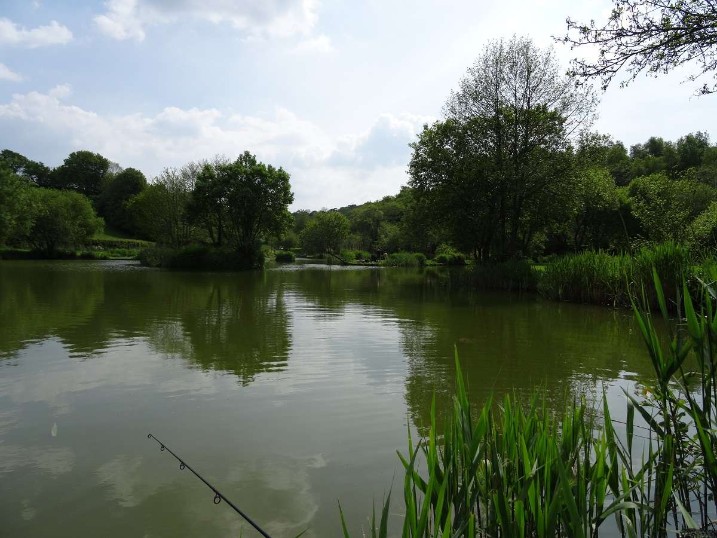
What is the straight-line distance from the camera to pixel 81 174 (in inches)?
3538

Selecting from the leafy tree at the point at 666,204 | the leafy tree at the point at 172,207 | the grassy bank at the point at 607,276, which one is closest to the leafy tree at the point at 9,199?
the leafy tree at the point at 172,207

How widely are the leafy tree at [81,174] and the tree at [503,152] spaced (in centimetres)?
8276

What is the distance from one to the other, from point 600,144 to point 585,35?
60.7 feet

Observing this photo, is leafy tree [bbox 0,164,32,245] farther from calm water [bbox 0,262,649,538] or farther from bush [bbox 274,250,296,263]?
bush [bbox 274,250,296,263]

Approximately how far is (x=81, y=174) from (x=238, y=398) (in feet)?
328

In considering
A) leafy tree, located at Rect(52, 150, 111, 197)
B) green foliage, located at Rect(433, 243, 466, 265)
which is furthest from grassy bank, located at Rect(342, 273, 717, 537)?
leafy tree, located at Rect(52, 150, 111, 197)

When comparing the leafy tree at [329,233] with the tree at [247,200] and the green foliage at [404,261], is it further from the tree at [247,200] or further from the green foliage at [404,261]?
the tree at [247,200]

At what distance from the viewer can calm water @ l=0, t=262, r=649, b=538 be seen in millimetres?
3369

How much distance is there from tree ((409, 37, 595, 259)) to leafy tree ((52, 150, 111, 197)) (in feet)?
272

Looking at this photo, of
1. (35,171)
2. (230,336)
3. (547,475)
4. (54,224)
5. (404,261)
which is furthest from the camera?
(35,171)

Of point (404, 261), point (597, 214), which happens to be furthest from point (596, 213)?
point (404, 261)

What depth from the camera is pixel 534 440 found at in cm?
249

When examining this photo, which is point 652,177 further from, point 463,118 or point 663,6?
point 663,6

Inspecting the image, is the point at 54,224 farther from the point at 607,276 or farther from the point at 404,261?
the point at 607,276
